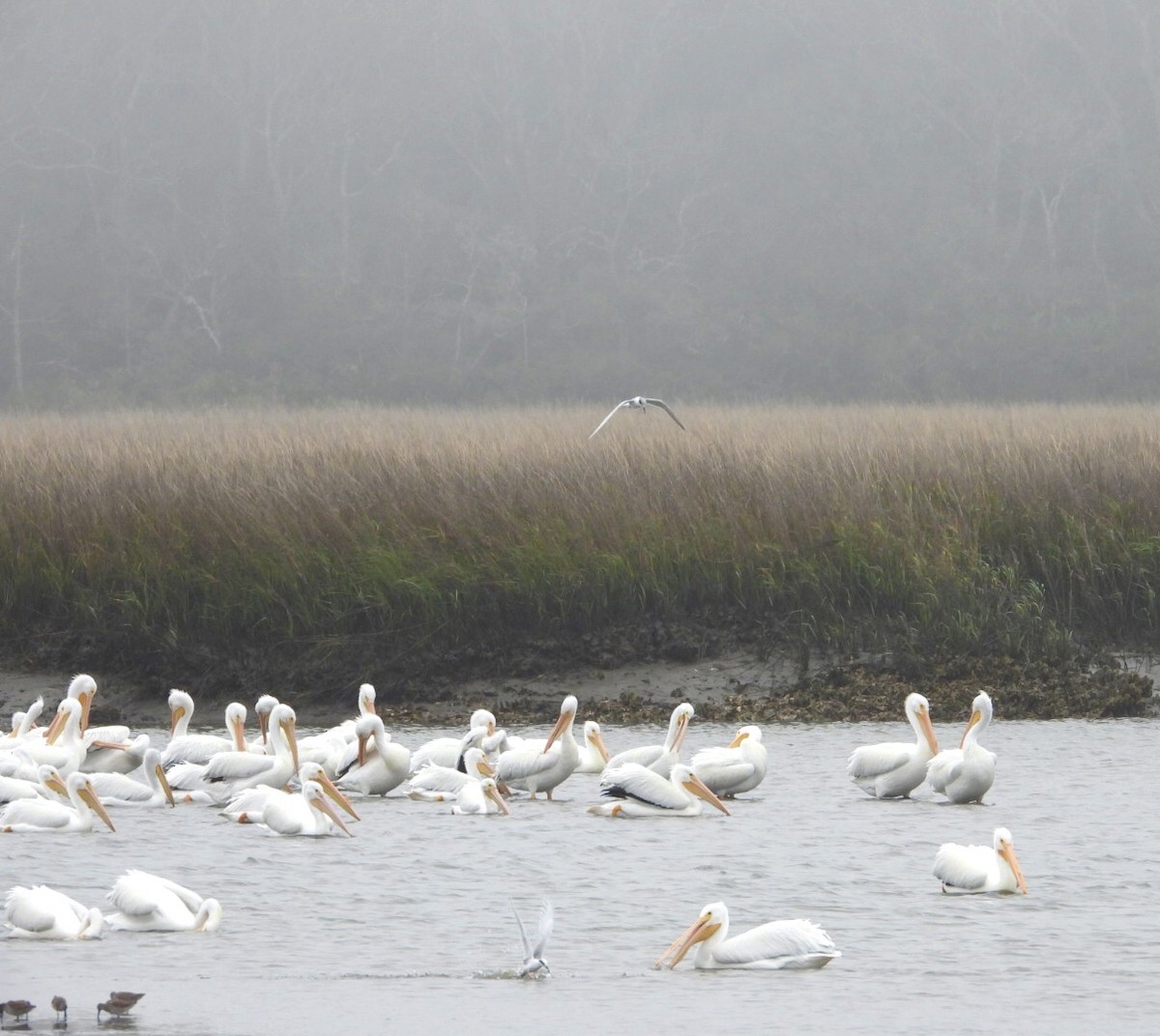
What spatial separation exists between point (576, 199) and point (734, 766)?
187ft

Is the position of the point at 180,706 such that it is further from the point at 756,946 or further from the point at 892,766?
the point at 756,946

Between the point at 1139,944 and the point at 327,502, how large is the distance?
8.58 meters

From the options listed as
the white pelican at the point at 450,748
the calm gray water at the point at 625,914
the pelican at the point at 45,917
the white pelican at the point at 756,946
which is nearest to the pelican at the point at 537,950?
the calm gray water at the point at 625,914

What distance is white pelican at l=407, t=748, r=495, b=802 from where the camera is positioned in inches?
398

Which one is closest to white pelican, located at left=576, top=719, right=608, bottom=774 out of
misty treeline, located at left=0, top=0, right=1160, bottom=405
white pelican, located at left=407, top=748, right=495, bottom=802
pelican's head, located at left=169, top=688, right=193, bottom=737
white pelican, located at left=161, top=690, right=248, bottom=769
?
white pelican, located at left=407, top=748, right=495, bottom=802

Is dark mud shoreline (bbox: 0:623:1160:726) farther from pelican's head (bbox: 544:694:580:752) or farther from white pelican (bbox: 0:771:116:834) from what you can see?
white pelican (bbox: 0:771:116:834)

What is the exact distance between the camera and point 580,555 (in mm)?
13969

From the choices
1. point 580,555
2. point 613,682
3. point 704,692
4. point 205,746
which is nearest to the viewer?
point 205,746

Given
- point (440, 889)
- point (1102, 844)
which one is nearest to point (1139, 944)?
point (1102, 844)

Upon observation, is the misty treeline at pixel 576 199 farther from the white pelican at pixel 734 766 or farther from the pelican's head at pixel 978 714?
the white pelican at pixel 734 766

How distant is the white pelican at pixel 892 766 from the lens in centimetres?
1005

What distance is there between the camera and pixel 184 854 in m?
8.85

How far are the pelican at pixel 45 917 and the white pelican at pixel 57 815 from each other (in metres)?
1.97

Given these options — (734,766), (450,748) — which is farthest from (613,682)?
(734,766)
